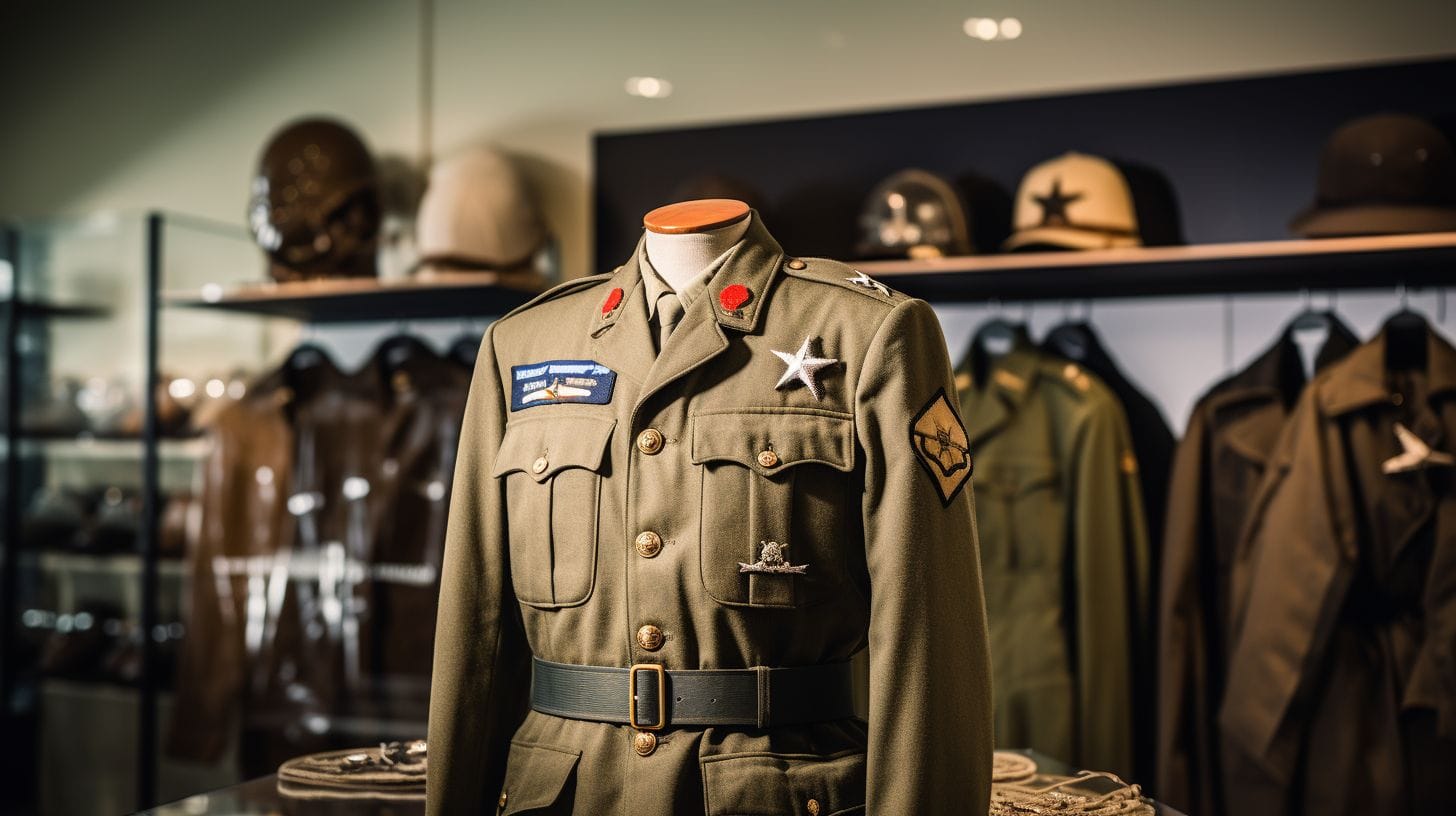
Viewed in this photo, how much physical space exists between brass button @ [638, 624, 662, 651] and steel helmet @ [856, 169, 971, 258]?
1.96m

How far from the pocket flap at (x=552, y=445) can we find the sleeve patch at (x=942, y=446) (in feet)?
1.29

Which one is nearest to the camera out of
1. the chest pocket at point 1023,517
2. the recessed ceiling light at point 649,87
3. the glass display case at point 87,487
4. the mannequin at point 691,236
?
the mannequin at point 691,236

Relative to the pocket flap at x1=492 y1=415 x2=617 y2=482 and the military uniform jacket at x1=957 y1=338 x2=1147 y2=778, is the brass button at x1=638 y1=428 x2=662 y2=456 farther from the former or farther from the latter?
the military uniform jacket at x1=957 y1=338 x2=1147 y2=778

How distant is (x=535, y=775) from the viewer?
158cm

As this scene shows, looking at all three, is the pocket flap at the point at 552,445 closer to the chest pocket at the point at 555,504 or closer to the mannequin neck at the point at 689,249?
the chest pocket at the point at 555,504

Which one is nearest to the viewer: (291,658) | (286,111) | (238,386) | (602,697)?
(602,697)

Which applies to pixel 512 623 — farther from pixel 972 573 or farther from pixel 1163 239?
pixel 1163 239

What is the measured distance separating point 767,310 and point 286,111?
342 centimetres

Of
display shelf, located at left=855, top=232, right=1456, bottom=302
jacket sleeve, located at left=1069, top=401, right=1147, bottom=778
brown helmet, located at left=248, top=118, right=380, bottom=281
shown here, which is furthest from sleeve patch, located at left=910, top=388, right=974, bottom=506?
brown helmet, located at left=248, top=118, right=380, bottom=281

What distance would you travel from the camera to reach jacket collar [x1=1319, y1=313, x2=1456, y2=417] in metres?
3.00

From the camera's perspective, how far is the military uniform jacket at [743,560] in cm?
150

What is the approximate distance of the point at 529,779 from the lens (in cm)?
159

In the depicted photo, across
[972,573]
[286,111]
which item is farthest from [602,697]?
[286,111]

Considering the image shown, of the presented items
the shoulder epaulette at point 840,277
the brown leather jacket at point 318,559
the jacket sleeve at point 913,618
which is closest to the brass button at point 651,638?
the jacket sleeve at point 913,618
